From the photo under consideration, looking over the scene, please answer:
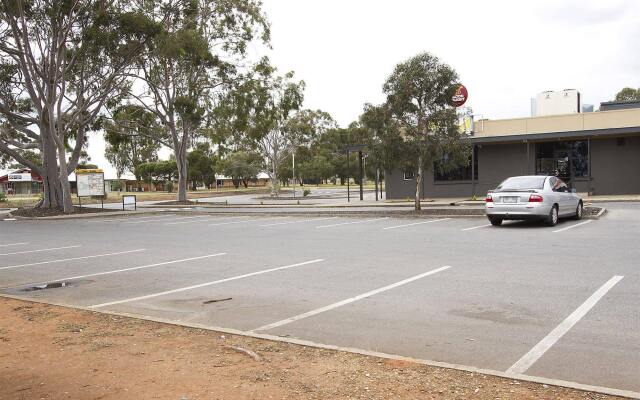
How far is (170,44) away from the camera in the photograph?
93.6 ft

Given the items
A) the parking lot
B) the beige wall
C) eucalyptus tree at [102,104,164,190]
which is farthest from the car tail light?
eucalyptus tree at [102,104,164,190]

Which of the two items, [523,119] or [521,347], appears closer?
[521,347]

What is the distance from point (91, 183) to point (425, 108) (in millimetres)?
21181

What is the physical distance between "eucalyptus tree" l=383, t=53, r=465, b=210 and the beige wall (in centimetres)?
1049

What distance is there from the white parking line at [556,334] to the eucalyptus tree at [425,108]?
1468 centimetres

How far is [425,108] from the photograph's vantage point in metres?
22.4

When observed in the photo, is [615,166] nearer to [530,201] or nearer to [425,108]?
[425,108]

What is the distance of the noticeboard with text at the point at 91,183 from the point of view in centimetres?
3281

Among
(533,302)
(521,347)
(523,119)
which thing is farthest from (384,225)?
(523,119)

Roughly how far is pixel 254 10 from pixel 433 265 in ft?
107

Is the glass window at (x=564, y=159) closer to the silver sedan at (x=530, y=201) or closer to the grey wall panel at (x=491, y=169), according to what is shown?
the grey wall panel at (x=491, y=169)

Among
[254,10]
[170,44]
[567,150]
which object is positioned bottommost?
[567,150]

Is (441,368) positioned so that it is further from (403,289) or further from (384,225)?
(384,225)

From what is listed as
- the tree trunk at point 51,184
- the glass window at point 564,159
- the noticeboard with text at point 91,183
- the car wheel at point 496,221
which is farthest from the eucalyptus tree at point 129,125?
the car wheel at point 496,221
